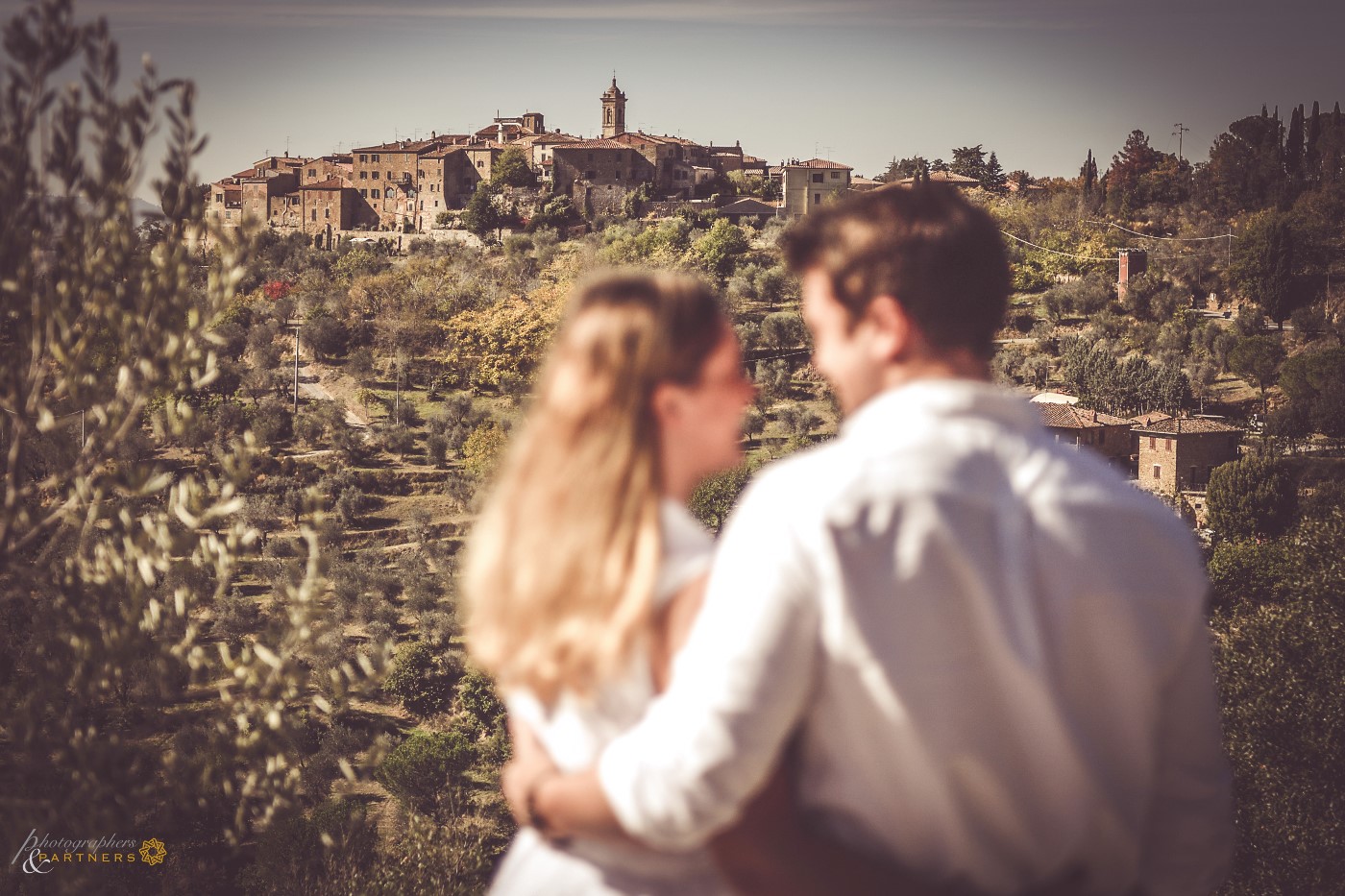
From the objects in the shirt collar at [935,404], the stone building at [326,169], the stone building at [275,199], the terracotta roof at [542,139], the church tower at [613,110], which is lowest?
the shirt collar at [935,404]

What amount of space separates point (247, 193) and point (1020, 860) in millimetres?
58180

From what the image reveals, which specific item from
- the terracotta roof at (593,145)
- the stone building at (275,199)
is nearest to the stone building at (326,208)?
the stone building at (275,199)

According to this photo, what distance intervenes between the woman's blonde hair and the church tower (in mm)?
62855

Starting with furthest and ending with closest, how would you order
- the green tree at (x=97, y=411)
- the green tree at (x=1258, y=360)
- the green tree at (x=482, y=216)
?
the green tree at (x=482, y=216), the green tree at (x=1258, y=360), the green tree at (x=97, y=411)

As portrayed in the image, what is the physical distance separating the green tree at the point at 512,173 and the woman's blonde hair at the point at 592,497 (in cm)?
5336

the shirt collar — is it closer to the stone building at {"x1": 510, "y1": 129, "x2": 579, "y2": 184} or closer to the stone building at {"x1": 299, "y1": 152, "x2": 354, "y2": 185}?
the stone building at {"x1": 510, "y1": 129, "x2": 579, "y2": 184}

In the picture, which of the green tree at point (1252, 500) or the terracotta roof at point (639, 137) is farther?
the terracotta roof at point (639, 137)

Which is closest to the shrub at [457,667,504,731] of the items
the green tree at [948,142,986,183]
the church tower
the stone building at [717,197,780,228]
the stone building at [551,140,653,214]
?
the stone building at [717,197,780,228]

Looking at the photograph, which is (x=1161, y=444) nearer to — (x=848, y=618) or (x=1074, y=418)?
(x=1074, y=418)

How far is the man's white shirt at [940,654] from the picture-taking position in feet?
3.66

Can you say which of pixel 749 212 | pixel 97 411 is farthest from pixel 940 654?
pixel 749 212

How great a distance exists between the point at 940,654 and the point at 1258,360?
31.1m

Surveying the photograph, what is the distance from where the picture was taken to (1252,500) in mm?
21328

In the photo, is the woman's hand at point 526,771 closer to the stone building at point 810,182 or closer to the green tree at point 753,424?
the green tree at point 753,424
